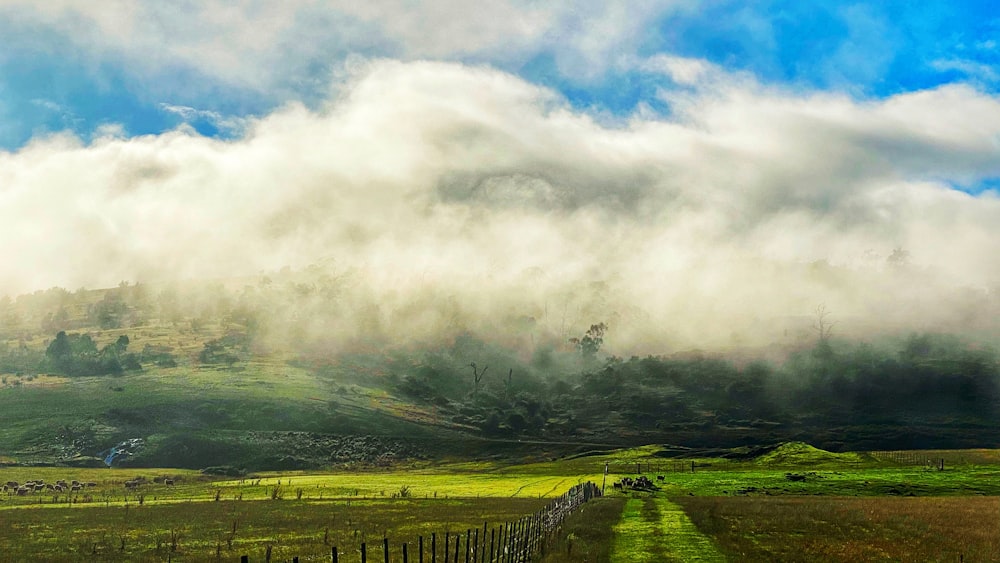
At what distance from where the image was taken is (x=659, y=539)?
5709 centimetres

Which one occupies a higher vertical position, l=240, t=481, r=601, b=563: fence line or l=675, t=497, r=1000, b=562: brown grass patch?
l=240, t=481, r=601, b=563: fence line

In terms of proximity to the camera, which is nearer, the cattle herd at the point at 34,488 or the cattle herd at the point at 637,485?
the cattle herd at the point at 637,485

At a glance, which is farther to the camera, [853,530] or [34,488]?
[34,488]

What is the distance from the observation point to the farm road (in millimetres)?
48281

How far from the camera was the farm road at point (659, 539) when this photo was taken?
48.3 metres

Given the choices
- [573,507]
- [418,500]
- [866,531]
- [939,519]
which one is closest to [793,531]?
[866,531]

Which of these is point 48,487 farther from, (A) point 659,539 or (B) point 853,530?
(B) point 853,530

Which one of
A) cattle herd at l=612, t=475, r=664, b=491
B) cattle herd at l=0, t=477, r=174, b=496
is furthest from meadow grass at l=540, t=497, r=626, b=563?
cattle herd at l=0, t=477, r=174, b=496

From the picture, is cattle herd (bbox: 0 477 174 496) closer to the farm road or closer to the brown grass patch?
the farm road

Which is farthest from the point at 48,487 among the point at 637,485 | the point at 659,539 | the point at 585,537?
the point at 659,539

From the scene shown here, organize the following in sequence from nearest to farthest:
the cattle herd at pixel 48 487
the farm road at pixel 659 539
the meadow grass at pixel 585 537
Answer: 1. the meadow grass at pixel 585 537
2. the farm road at pixel 659 539
3. the cattle herd at pixel 48 487

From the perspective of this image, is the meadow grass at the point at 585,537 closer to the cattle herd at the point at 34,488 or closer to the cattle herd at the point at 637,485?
the cattle herd at the point at 637,485

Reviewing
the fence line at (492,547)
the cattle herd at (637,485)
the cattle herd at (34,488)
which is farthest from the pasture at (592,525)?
the cattle herd at (34,488)

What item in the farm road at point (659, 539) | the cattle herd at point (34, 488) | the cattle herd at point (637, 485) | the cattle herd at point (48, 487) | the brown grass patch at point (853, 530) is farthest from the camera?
the cattle herd at point (48, 487)
